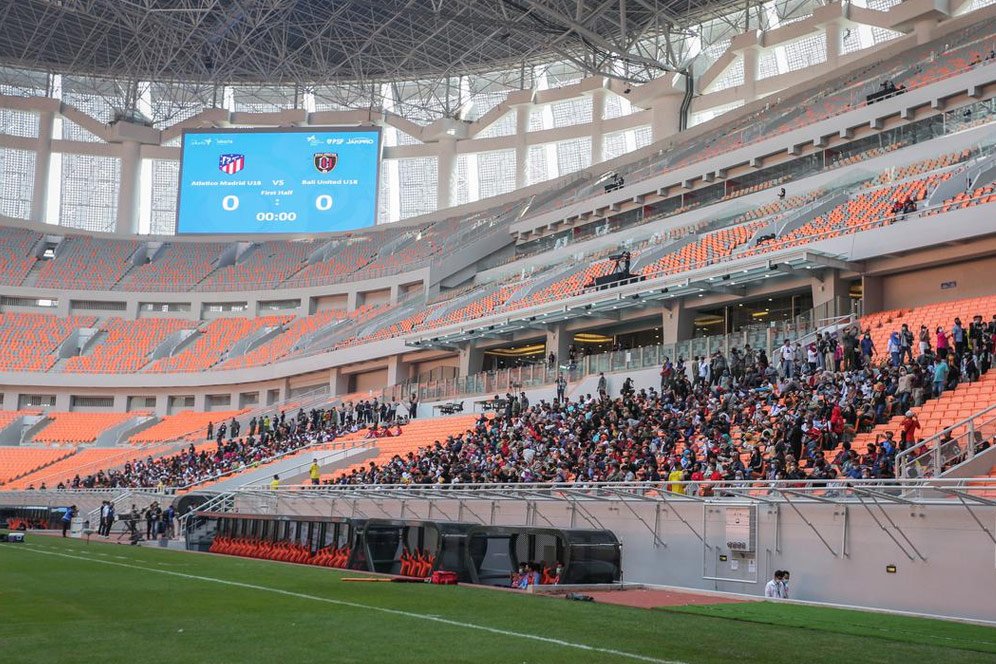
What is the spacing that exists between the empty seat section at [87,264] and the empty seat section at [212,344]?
281 inches

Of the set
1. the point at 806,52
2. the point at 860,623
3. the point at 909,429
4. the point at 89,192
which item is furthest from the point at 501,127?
the point at 860,623

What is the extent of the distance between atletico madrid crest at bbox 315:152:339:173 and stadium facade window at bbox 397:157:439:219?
691 centimetres

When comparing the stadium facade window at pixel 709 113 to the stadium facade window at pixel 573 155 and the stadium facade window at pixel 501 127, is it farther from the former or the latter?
the stadium facade window at pixel 501 127

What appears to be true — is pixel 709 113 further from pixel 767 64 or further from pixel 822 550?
pixel 822 550

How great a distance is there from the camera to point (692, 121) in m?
51.8

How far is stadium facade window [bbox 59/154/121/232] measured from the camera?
6475 centimetres

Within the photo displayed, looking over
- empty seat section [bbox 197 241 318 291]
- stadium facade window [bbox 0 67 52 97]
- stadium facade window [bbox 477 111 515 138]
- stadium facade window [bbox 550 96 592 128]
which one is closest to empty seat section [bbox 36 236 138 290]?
empty seat section [bbox 197 241 318 291]

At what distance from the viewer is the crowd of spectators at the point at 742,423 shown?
1738 cm

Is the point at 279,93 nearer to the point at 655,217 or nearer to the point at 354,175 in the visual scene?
the point at 354,175

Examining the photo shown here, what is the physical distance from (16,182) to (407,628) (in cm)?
6243

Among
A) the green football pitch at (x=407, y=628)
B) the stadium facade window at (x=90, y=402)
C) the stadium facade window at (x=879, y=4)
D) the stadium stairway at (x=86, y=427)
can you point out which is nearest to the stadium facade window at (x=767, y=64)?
the stadium facade window at (x=879, y=4)

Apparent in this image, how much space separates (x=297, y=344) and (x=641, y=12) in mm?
24264

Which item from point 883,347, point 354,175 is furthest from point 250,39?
point 883,347

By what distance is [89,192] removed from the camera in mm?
65688
